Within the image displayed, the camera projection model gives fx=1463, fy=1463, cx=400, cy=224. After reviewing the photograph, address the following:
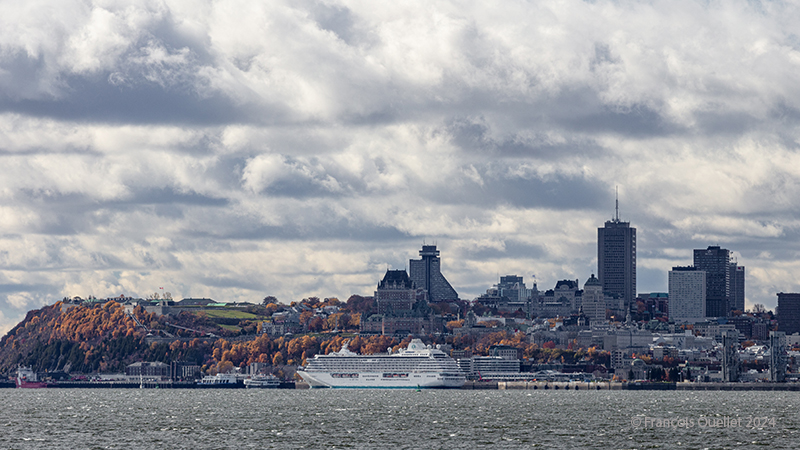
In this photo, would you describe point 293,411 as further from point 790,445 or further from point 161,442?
point 790,445

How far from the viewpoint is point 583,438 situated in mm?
132625

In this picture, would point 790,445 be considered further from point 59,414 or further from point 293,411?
point 59,414

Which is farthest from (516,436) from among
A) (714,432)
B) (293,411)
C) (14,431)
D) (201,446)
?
(293,411)

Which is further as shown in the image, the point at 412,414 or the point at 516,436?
the point at 412,414

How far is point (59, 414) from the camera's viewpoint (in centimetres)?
18325

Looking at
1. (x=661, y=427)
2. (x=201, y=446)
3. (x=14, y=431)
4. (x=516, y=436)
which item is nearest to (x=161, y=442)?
(x=201, y=446)

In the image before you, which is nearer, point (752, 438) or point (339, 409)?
point (752, 438)

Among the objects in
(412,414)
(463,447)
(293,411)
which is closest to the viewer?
(463,447)

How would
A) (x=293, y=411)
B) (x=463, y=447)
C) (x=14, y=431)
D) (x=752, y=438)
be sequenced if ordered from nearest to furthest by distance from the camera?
(x=463, y=447) < (x=752, y=438) < (x=14, y=431) < (x=293, y=411)

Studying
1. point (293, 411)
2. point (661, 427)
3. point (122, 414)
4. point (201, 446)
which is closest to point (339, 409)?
point (293, 411)

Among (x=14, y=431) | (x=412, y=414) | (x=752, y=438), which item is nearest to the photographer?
(x=752, y=438)

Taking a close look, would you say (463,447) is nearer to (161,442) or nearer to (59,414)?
(161,442)

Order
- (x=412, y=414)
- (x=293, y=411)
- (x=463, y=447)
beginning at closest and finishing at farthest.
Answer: (x=463, y=447) → (x=412, y=414) → (x=293, y=411)

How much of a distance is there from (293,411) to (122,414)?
23.0 metres
